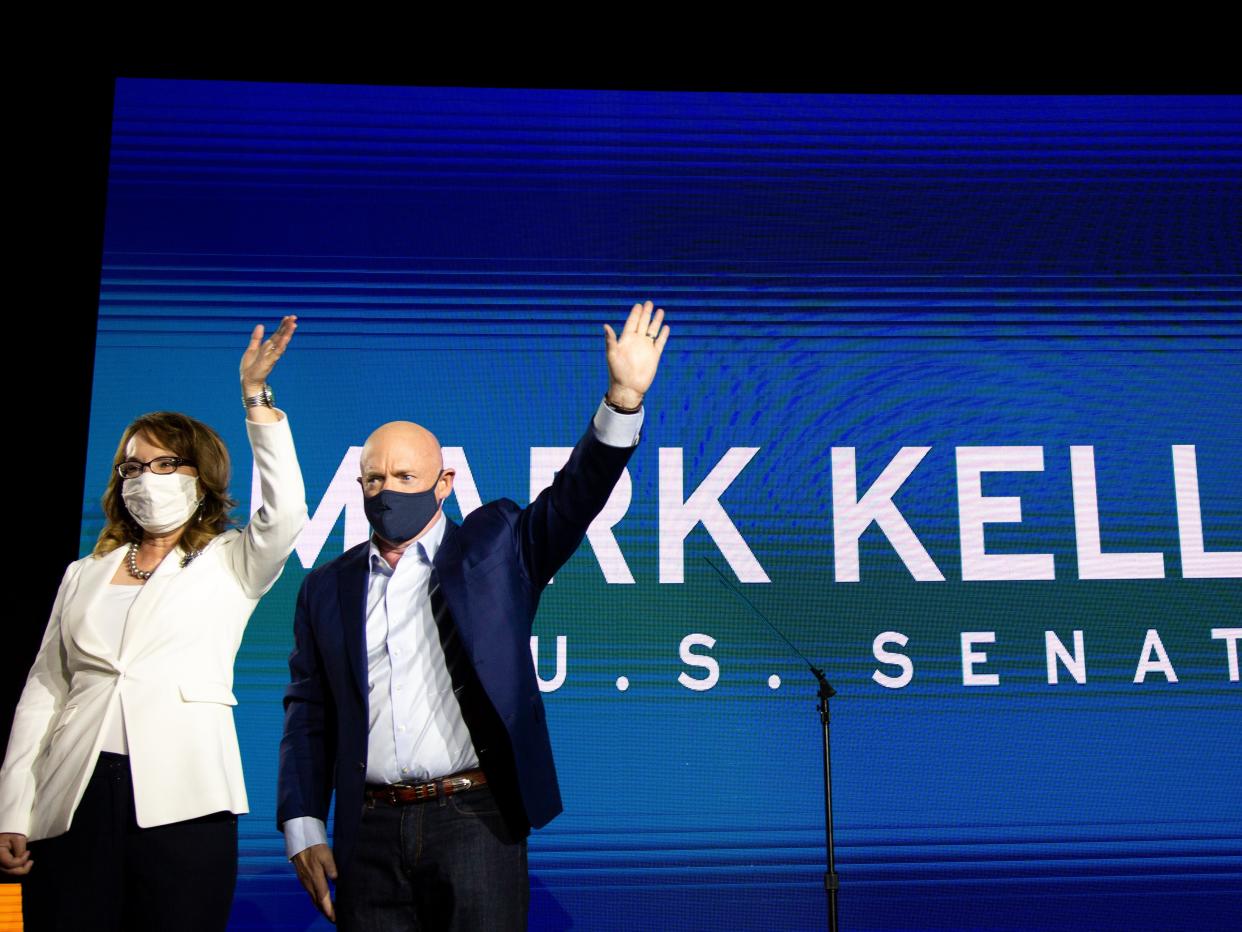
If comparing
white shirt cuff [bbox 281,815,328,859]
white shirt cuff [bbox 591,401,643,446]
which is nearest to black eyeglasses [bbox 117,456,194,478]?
white shirt cuff [bbox 281,815,328,859]

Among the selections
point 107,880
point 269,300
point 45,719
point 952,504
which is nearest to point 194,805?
point 107,880

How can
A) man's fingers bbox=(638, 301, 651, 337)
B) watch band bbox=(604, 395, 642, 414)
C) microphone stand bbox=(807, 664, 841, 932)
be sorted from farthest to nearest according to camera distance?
microphone stand bbox=(807, 664, 841, 932) → man's fingers bbox=(638, 301, 651, 337) → watch band bbox=(604, 395, 642, 414)

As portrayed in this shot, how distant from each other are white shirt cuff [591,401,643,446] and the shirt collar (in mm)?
367

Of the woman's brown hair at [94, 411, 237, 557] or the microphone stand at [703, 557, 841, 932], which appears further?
→ the microphone stand at [703, 557, 841, 932]

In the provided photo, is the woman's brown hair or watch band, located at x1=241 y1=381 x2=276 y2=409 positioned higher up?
watch band, located at x1=241 y1=381 x2=276 y2=409

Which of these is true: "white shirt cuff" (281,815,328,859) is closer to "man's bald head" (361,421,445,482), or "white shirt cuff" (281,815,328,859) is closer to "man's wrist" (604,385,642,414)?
"man's bald head" (361,421,445,482)

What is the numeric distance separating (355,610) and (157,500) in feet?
1.35

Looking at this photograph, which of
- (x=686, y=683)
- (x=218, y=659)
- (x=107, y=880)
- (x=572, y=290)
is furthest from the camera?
(x=572, y=290)

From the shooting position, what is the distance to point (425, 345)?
A: 3.63 meters

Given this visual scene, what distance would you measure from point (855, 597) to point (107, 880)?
2261mm

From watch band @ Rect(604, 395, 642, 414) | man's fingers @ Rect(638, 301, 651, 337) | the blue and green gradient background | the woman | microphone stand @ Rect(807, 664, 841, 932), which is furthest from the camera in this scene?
the blue and green gradient background

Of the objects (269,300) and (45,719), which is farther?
(269,300)

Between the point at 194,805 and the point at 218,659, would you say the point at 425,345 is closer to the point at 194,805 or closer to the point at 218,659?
the point at 218,659

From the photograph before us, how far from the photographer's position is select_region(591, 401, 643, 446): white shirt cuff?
1.93 metres
